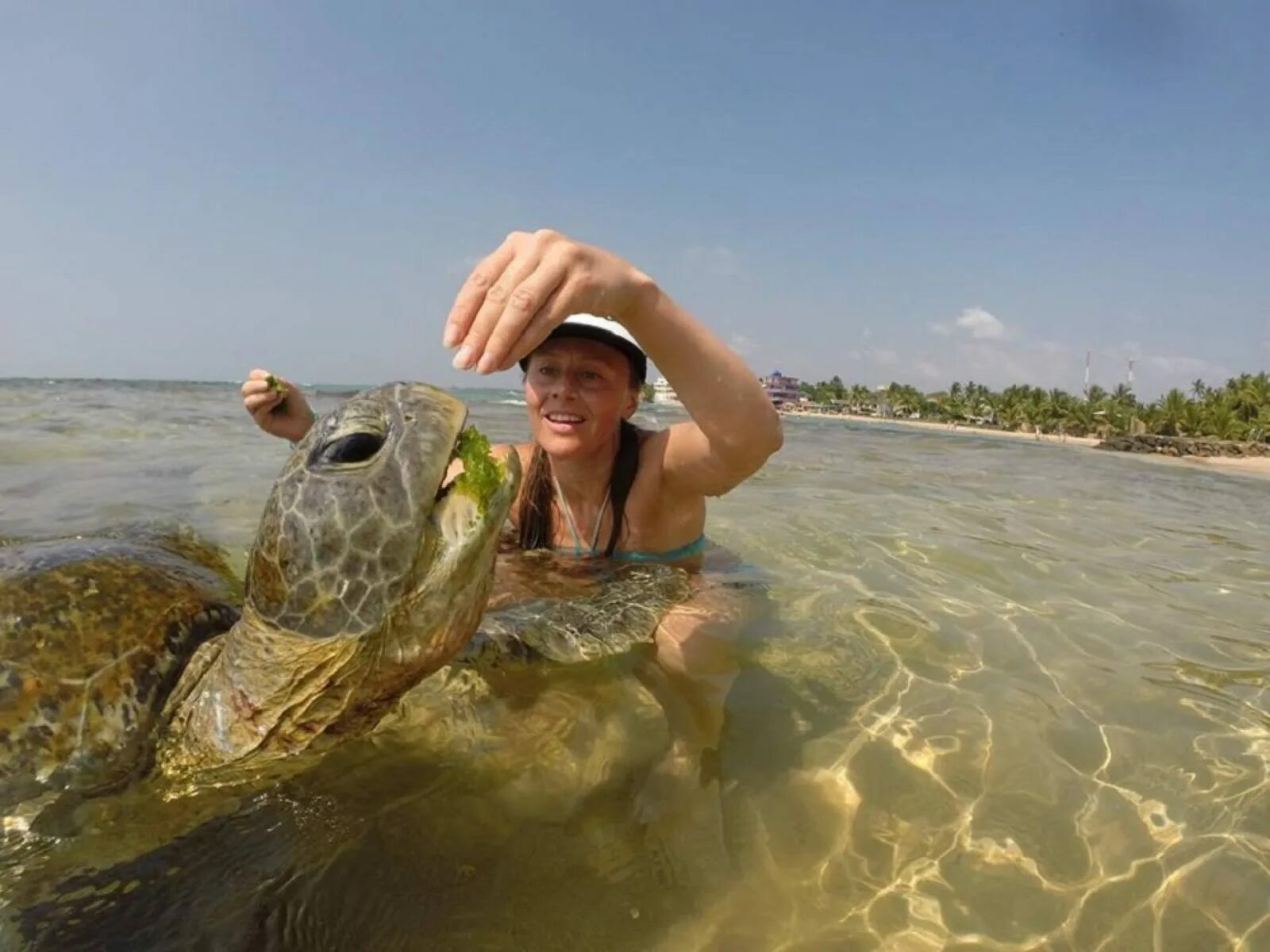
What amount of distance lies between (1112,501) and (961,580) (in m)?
5.77

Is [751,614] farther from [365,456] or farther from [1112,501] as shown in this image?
[1112,501]

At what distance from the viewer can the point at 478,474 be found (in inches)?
60.4

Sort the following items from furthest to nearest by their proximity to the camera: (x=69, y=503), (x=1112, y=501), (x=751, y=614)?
(x=1112, y=501)
(x=69, y=503)
(x=751, y=614)

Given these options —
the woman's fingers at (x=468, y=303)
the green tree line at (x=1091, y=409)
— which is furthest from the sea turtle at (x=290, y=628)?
the green tree line at (x=1091, y=409)

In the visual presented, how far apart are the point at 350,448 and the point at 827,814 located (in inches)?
55.5

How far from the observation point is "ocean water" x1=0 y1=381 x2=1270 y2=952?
1.49 m

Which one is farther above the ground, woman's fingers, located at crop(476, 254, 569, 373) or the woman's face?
woman's fingers, located at crop(476, 254, 569, 373)

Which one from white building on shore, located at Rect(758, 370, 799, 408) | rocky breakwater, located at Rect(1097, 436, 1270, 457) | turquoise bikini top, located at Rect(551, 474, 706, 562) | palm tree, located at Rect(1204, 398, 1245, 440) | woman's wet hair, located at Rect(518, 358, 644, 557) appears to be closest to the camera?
woman's wet hair, located at Rect(518, 358, 644, 557)

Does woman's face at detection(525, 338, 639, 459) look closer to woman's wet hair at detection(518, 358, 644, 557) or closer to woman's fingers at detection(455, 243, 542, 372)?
woman's wet hair at detection(518, 358, 644, 557)

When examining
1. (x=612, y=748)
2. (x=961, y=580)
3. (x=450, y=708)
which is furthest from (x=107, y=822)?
(x=961, y=580)

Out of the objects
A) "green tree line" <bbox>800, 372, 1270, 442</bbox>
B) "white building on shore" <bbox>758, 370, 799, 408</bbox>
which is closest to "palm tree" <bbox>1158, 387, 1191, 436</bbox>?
"green tree line" <bbox>800, 372, 1270, 442</bbox>

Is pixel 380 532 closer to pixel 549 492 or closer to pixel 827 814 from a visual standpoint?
pixel 827 814

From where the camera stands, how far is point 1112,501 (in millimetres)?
8594

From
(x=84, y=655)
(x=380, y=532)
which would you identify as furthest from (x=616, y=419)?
(x=84, y=655)
